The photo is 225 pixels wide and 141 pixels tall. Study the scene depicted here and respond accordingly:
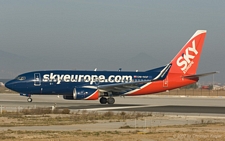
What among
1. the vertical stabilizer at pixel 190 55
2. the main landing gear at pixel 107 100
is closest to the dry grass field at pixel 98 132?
the main landing gear at pixel 107 100

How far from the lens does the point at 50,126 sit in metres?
28.6

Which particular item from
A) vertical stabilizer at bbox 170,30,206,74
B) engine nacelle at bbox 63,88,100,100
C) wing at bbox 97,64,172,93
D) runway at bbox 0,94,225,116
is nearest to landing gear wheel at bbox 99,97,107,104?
runway at bbox 0,94,225,116

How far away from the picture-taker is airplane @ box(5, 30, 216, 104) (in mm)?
54031

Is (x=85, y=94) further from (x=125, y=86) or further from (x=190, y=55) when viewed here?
(x=190, y=55)

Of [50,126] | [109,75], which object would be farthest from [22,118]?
[109,75]

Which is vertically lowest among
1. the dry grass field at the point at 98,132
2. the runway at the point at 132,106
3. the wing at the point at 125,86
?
the dry grass field at the point at 98,132

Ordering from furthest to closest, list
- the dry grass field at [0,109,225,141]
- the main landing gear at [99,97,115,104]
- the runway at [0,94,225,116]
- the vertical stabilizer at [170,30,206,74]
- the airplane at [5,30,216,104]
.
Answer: the vertical stabilizer at [170,30,206,74], the main landing gear at [99,97,115,104], the airplane at [5,30,216,104], the runway at [0,94,225,116], the dry grass field at [0,109,225,141]

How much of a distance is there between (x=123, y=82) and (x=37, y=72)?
9.39 m

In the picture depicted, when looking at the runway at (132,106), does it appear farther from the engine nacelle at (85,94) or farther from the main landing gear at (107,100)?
the engine nacelle at (85,94)

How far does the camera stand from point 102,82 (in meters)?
54.9

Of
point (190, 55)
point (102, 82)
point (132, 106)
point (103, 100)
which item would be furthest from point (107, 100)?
point (190, 55)

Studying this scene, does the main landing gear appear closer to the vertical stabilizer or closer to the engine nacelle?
the engine nacelle

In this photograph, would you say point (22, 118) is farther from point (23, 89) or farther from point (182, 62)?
point (182, 62)

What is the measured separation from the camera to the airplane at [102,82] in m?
54.0
